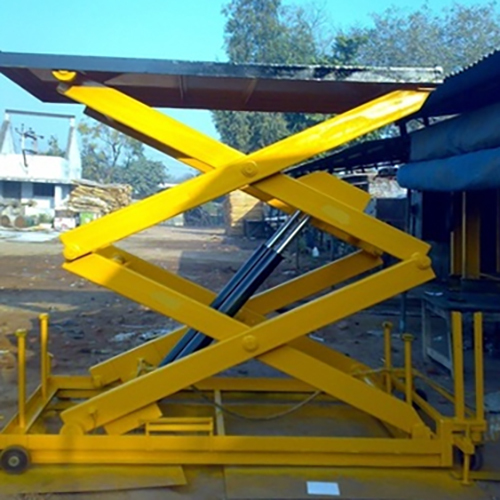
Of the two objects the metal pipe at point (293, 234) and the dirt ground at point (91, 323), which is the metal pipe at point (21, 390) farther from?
the metal pipe at point (293, 234)

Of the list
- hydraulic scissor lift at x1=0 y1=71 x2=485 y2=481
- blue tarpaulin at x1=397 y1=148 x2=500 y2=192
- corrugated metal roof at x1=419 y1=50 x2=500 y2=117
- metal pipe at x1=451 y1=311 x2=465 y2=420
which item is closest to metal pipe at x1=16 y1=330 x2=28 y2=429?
hydraulic scissor lift at x1=0 y1=71 x2=485 y2=481

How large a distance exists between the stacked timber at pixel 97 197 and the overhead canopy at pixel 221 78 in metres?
30.9

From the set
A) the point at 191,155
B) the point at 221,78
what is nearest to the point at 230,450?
the point at 191,155

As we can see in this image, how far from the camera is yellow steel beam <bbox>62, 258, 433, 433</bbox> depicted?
360cm

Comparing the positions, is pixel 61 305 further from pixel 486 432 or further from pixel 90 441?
pixel 486 432

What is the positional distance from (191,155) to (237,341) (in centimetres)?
115

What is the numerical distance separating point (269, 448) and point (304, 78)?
7.38 feet

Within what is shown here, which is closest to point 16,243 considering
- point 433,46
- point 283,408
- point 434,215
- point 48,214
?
point 48,214

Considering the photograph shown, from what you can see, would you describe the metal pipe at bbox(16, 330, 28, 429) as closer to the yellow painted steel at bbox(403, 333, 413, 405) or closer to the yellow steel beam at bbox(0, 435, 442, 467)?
the yellow steel beam at bbox(0, 435, 442, 467)

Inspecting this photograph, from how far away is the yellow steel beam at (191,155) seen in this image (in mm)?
3652

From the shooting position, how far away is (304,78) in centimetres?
383

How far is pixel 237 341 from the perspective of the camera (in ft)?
11.8

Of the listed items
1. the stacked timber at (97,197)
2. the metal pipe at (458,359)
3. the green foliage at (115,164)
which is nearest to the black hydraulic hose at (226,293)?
the metal pipe at (458,359)

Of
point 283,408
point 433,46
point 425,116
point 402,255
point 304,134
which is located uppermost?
point 433,46
